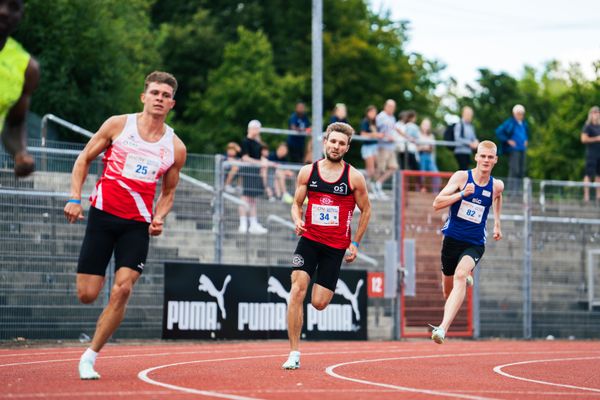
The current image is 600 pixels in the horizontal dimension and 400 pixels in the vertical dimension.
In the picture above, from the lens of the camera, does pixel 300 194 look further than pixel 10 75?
Yes

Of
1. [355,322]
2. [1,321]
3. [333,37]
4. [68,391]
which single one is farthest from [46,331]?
[333,37]

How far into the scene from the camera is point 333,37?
5553cm

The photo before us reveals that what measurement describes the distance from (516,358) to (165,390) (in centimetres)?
744

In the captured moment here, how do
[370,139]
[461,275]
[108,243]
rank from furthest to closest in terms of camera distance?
[370,139] → [461,275] → [108,243]

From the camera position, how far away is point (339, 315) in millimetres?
20859

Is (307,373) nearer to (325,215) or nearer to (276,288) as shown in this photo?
(325,215)

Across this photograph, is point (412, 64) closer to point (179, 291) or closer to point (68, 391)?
point (179, 291)

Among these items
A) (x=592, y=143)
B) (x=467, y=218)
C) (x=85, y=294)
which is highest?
(x=592, y=143)

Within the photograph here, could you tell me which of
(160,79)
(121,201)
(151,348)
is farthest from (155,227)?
(151,348)

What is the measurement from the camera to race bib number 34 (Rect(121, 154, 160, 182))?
34.7 feet

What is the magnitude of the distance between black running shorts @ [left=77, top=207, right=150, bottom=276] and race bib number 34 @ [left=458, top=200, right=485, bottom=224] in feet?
16.9

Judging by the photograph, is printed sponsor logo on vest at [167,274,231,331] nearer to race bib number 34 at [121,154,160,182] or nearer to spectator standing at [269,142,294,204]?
spectator standing at [269,142,294,204]

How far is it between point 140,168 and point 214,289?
905 cm

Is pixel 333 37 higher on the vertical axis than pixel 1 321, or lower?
higher
